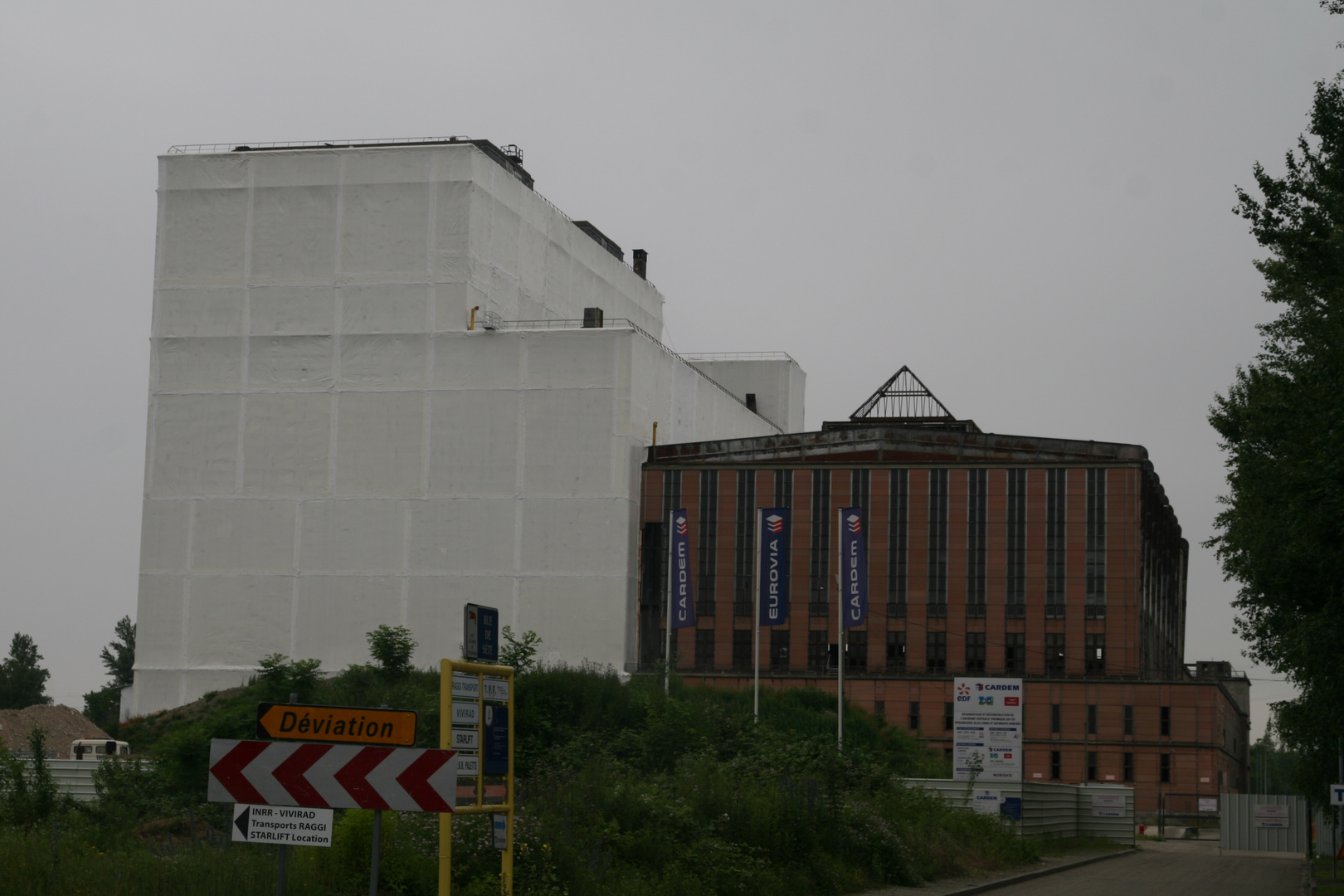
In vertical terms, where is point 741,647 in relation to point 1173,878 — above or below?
above

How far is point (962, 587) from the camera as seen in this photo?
8375 centimetres

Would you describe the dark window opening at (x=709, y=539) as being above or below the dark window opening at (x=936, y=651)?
above

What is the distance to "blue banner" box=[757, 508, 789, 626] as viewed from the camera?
55281 millimetres

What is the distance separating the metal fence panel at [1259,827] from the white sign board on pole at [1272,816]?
0.08m

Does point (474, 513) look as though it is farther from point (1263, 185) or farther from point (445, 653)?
point (1263, 185)

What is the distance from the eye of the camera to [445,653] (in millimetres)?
80688

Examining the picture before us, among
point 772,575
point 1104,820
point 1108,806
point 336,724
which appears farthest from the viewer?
point 772,575

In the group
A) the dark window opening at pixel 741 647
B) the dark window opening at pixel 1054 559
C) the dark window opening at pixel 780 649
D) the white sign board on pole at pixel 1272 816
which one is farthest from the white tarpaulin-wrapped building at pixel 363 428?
the white sign board on pole at pixel 1272 816

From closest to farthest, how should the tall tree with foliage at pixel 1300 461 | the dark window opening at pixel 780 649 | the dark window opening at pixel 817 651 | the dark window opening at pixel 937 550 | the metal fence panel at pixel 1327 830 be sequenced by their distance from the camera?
the tall tree with foliage at pixel 1300 461
the metal fence panel at pixel 1327 830
the dark window opening at pixel 937 550
the dark window opening at pixel 817 651
the dark window opening at pixel 780 649

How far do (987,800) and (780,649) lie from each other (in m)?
46.5

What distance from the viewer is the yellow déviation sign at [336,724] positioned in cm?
1229

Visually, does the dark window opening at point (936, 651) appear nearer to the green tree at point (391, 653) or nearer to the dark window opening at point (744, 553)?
the dark window opening at point (744, 553)

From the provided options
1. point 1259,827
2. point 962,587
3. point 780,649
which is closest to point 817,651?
point 780,649

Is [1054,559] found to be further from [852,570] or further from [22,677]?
[22,677]
